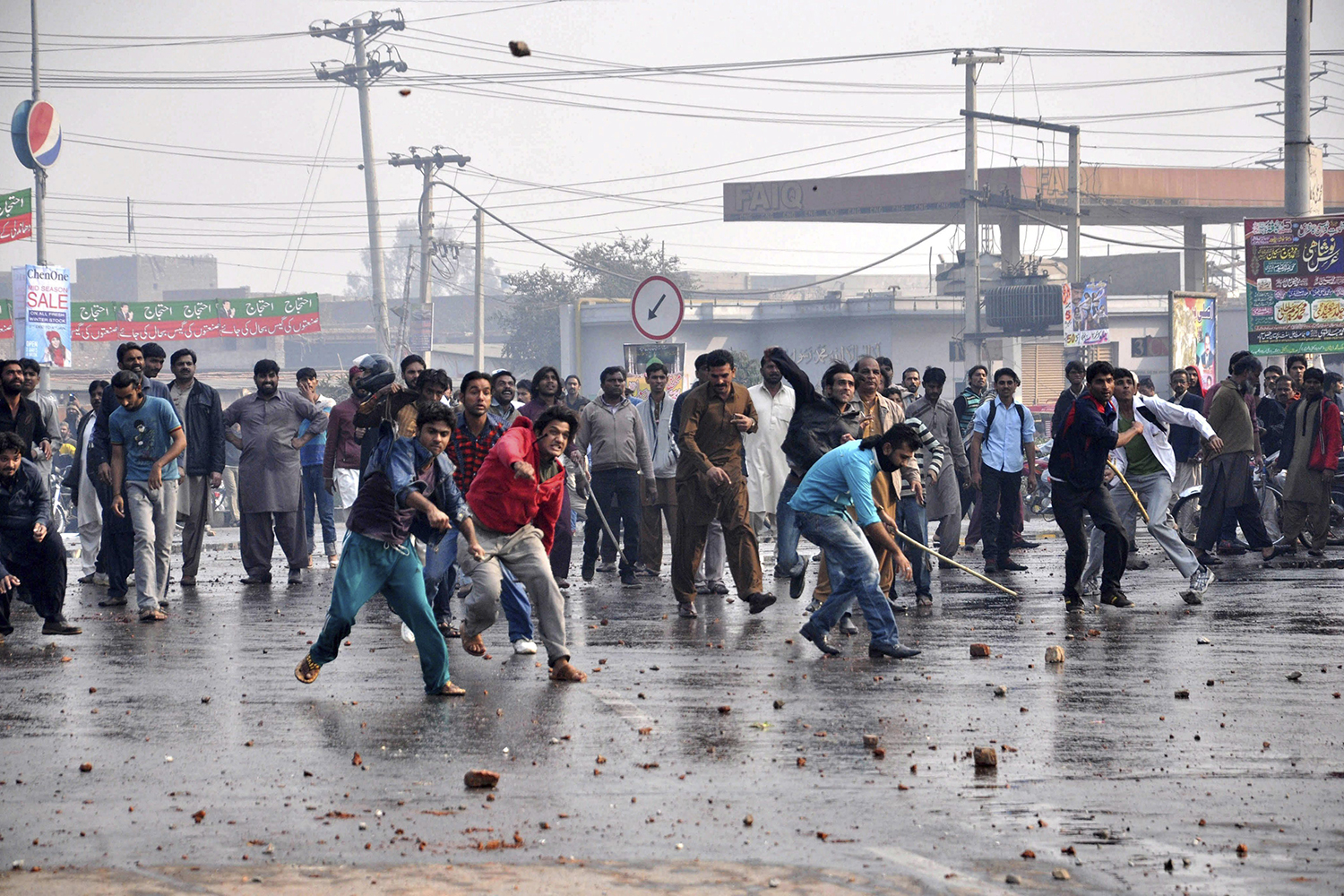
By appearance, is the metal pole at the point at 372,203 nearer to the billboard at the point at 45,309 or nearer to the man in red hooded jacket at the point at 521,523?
the billboard at the point at 45,309

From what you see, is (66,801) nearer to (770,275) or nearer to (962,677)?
(962,677)

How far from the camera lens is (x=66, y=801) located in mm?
5633

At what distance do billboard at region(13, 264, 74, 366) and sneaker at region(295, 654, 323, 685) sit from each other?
21487mm

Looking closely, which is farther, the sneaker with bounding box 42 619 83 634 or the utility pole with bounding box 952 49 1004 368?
the utility pole with bounding box 952 49 1004 368

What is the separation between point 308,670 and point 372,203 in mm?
39205

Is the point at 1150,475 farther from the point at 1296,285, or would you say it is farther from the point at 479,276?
the point at 479,276

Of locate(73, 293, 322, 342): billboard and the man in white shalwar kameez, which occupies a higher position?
locate(73, 293, 322, 342): billboard

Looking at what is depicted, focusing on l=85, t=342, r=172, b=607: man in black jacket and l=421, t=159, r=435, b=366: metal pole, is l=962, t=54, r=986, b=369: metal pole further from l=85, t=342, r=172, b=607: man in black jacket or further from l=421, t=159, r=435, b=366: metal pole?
l=85, t=342, r=172, b=607: man in black jacket

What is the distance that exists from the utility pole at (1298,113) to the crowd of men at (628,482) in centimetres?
221

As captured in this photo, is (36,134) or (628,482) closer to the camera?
(628,482)

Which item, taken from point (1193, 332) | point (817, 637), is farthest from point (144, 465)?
point (1193, 332)

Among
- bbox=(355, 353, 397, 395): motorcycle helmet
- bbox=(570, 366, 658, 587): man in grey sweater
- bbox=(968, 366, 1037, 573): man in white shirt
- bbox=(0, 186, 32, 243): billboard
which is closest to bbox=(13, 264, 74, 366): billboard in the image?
bbox=(0, 186, 32, 243): billboard

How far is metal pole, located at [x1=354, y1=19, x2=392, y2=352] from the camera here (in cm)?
4400

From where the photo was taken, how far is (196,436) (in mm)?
12484
